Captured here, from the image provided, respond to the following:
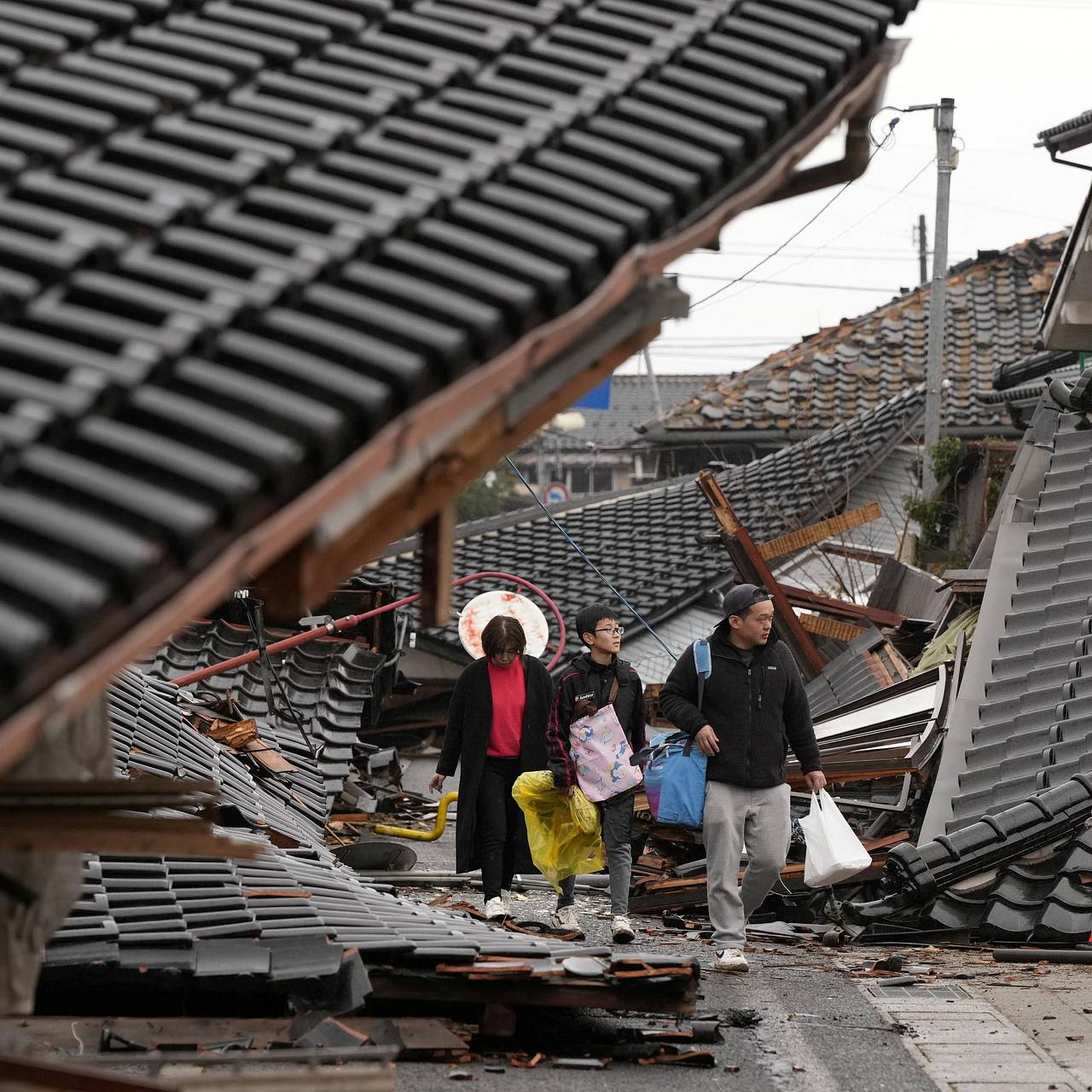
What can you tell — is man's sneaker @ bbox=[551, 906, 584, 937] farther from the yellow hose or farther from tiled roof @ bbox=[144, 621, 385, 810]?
tiled roof @ bbox=[144, 621, 385, 810]

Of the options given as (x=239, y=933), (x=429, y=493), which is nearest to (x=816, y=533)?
(x=239, y=933)

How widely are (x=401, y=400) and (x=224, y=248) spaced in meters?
0.49

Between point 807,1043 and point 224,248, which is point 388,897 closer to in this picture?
point 807,1043

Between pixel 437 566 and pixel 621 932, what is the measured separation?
513 centimetres

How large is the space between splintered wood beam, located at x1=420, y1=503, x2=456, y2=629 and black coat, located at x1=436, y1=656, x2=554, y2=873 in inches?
234

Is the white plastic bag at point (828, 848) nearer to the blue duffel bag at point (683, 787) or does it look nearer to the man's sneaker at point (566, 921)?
the blue duffel bag at point (683, 787)

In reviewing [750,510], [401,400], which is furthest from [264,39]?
[750,510]

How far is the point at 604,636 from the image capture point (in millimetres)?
9352

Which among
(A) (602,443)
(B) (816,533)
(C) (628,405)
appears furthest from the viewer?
(C) (628,405)

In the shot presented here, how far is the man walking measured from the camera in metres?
8.53

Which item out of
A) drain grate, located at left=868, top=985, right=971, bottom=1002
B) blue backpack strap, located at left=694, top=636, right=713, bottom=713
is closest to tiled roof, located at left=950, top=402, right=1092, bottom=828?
drain grate, located at left=868, top=985, right=971, bottom=1002

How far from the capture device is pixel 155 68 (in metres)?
3.91

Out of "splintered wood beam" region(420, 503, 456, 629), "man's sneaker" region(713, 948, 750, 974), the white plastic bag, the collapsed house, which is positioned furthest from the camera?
the white plastic bag

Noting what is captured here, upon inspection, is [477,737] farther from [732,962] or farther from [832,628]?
[832,628]
